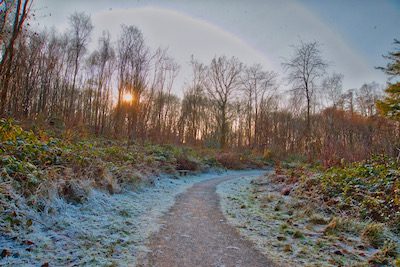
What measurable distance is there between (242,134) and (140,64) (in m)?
23.9

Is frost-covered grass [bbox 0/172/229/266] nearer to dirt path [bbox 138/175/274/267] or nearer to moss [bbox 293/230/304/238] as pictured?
dirt path [bbox 138/175/274/267]

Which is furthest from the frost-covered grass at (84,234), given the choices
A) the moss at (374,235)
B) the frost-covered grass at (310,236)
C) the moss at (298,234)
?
the moss at (374,235)

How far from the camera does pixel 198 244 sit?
3.66 metres

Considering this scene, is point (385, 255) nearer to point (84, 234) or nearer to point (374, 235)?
point (374, 235)

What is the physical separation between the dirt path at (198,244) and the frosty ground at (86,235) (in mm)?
262

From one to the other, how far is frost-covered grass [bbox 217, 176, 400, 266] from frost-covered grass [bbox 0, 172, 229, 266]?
1.96 m

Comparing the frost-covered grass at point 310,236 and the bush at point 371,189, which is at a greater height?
the bush at point 371,189

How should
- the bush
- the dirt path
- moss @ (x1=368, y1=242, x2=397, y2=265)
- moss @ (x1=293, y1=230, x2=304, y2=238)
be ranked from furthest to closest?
1. the bush
2. moss @ (x1=293, y1=230, x2=304, y2=238)
3. moss @ (x1=368, y1=242, x2=397, y2=265)
4. the dirt path

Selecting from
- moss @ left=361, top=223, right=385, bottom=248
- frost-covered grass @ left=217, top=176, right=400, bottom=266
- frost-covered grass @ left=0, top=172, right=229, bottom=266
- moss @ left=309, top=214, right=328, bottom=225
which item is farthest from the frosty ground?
moss @ left=361, top=223, right=385, bottom=248

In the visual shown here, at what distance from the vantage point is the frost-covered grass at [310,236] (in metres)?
3.30

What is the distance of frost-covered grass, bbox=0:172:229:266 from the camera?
9.02 ft

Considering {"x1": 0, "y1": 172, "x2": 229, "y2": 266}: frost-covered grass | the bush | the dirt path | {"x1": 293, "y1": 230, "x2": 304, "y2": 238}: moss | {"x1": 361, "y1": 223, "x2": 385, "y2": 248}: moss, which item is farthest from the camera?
the bush

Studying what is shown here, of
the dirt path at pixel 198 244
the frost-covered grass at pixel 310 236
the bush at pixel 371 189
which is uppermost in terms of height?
the bush at pixel 371 189

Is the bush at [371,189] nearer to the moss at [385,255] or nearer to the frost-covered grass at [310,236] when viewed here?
the frost-covered grass at [310,236]
